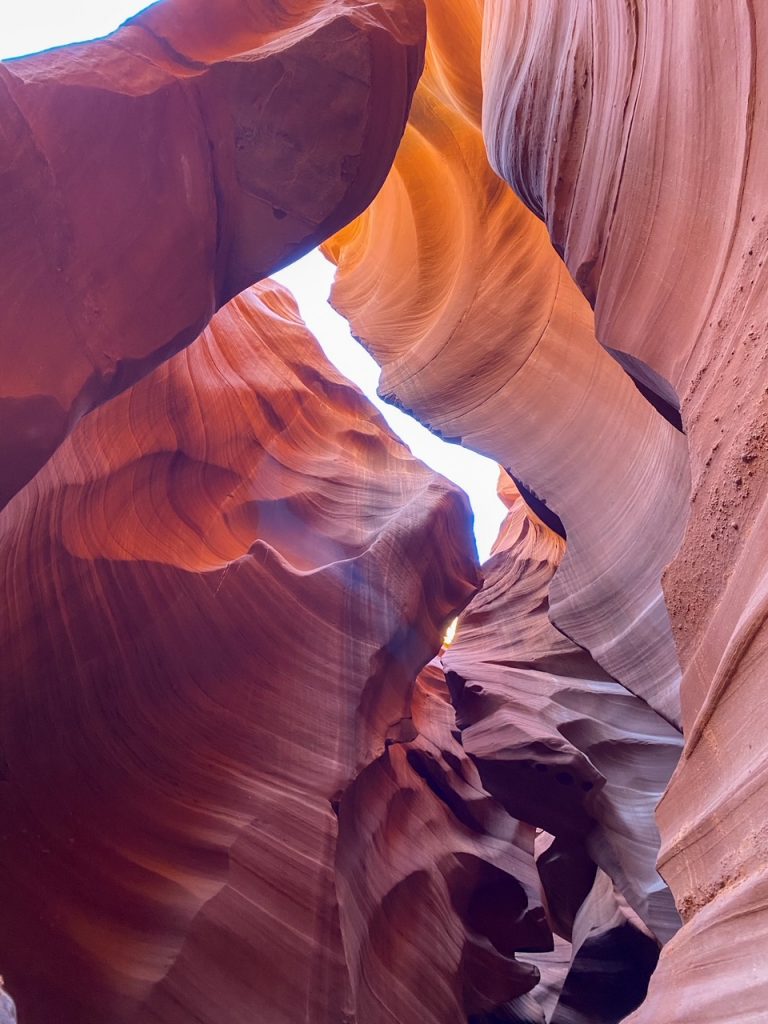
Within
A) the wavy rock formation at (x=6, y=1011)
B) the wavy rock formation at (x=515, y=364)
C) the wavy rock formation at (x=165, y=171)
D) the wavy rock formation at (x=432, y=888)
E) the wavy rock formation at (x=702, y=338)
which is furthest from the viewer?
the wavy rock formation at (x=515, y=364)

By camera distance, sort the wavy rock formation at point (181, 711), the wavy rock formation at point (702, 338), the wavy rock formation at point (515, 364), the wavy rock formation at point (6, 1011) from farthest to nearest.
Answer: the wavy rock formation at point (515, 364) < the wavy rock formation at point (181, 711) < the wavy rock formation at point (6, 1011) < the wavy rock formation at point (702, 338)

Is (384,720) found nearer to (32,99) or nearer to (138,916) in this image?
(138,916)

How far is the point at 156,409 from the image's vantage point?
5.39 m

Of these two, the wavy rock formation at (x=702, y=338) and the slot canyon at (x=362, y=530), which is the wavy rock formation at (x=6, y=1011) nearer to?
the slot canyon at (x=362, y=530)

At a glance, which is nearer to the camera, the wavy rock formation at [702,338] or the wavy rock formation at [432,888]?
the wavy rock formation at [702,338]

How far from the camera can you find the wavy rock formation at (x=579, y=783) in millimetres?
5727

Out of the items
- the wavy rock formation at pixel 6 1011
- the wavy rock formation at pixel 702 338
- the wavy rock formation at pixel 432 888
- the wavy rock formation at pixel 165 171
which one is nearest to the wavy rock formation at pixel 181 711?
the wavy rock formation at pixel 432 888

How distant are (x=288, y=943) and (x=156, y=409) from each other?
352 centimetres

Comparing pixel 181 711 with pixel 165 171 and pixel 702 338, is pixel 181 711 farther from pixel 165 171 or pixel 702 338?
pixel 702 338

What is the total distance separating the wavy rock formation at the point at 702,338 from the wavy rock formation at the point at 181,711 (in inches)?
97.1

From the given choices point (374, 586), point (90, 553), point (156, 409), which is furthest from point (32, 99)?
point (374, 586)

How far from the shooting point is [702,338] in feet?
7.14

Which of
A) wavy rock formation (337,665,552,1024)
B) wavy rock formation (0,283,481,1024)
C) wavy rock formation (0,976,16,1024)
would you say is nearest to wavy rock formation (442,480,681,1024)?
wavy rock formation (337,665,552,1024)

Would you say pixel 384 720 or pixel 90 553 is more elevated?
pixel 90 553
